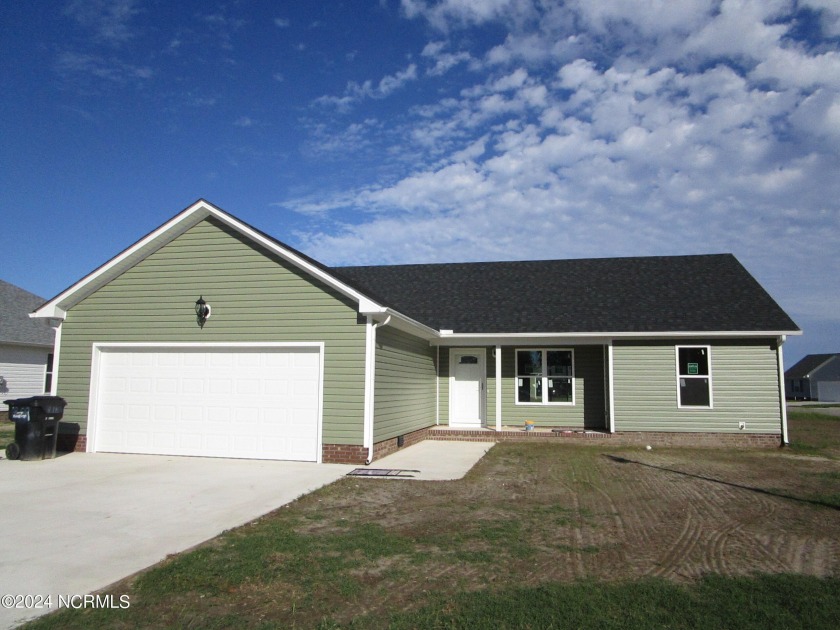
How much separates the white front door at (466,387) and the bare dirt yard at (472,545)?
654cm

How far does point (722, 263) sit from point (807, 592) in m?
15.6

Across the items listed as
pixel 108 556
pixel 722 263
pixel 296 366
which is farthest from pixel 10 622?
pixel 722 263

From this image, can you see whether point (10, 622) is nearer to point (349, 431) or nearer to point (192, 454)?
point (349, 431)

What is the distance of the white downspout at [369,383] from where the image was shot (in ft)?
36.7

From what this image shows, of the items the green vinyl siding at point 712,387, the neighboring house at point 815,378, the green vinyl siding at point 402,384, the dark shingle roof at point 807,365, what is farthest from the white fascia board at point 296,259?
the dark shingle roof at point 807,365

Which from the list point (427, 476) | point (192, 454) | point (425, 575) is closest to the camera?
point (425, 575)

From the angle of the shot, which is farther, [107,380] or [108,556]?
[107,380]

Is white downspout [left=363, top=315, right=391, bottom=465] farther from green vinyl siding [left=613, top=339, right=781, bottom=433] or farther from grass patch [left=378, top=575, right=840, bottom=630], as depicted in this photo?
green vinyl siding [left=613, top=339, right=781, bottom=433]

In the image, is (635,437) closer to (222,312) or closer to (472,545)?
(472,545)

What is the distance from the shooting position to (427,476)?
10211mm

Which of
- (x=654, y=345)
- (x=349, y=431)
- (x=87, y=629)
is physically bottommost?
(x=87, y=629)

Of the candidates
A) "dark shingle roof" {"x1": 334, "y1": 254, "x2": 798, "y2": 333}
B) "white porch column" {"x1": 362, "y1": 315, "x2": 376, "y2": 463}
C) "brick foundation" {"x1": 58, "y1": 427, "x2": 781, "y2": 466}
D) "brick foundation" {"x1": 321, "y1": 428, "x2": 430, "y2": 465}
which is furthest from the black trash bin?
"dark shingle roof" {"x1": 334, "y1": 254, "x2": 798, "y2": 333}
